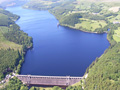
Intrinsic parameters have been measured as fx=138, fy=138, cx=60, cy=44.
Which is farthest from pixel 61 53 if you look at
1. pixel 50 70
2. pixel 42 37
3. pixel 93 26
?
pixel 93 26

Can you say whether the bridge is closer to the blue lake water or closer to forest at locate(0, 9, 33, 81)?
the blue lake water

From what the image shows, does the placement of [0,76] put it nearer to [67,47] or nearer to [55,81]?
[55,81]

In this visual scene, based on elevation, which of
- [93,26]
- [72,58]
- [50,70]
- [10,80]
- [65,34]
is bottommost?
[10,80]

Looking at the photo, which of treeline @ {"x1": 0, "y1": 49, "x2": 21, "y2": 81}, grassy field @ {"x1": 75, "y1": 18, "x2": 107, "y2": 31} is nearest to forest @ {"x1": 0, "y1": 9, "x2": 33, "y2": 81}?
treeline @ {"x1": 0, "y1": 49, "x2": 21, "y2": 81}

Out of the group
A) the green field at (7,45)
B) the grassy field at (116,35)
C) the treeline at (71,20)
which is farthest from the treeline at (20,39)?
the grassy field at (116,35)

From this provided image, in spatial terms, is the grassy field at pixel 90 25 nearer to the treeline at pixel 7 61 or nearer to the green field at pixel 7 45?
the green field at pixel 7 45

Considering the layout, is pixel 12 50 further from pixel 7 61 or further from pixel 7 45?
pixel 7 61

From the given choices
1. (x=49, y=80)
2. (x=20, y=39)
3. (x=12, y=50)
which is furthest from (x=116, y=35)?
(x=12, y=50)
